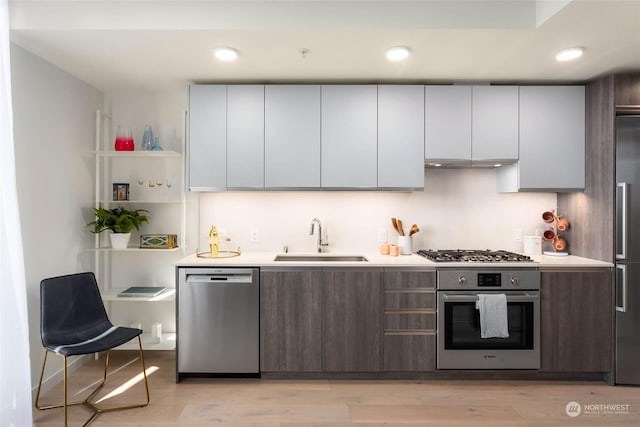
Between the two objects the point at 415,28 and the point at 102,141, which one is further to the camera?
the point at 102,141

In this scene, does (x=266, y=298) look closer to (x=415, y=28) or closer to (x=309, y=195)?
(x=309, y=195)

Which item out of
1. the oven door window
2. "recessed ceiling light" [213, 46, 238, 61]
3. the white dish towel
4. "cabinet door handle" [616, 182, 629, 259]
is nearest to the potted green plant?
"recessed ceiling light" [213, 46, 238, 61]

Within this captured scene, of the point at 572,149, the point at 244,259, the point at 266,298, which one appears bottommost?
the point at 266,298

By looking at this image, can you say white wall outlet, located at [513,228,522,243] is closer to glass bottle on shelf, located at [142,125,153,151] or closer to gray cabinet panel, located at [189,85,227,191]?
gray cabinet panel, located at [189,85,227,191]

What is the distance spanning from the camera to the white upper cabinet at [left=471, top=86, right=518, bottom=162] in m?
3.15

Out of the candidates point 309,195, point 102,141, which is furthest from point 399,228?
point 102,141

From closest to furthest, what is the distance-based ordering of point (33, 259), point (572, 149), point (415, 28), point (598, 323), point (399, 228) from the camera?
Result: point (415, 28) < point (33, 259) < point (598, 323) < point (572, 149) < point (399, 228)

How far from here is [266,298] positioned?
2.92 m

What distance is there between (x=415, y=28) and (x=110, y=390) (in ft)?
10.3

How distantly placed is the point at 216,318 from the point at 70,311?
37.1 inches

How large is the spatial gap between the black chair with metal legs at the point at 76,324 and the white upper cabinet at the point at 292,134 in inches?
57.7

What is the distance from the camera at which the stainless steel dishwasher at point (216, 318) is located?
289 cm

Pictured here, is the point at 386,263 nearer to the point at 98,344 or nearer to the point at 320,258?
the point at 320,258
